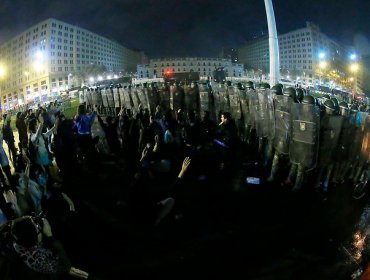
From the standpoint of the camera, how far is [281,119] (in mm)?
7816

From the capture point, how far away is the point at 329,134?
6863mm

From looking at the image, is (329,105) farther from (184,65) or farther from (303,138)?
(184,65)

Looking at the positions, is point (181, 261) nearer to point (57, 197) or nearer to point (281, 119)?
point (57, 197)

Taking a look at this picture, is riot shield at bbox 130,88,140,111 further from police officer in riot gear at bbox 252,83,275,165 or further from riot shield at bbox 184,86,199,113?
police officer in riot gear at bbox 252,83,275,165

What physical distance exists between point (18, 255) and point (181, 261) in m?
2.64

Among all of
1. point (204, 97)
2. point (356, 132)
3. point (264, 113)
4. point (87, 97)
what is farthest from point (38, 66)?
point (356, 132)

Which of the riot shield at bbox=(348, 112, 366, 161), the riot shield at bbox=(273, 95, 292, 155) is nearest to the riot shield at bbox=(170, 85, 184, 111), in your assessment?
the riot shield at bbox=(273, 95, 292, 155)

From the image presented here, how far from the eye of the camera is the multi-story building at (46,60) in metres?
102

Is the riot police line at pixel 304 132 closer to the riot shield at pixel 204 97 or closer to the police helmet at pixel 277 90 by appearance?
the police helmet at pixel 277 90

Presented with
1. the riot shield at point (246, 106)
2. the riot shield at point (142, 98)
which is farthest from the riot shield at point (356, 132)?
the riot shield at point (142, 98)

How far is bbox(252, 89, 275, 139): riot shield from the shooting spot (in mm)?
8485

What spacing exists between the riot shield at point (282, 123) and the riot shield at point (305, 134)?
196mm

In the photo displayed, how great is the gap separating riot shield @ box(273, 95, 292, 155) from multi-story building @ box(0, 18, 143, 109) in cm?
9018

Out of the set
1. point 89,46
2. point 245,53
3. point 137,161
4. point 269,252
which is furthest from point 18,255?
point 245,53
